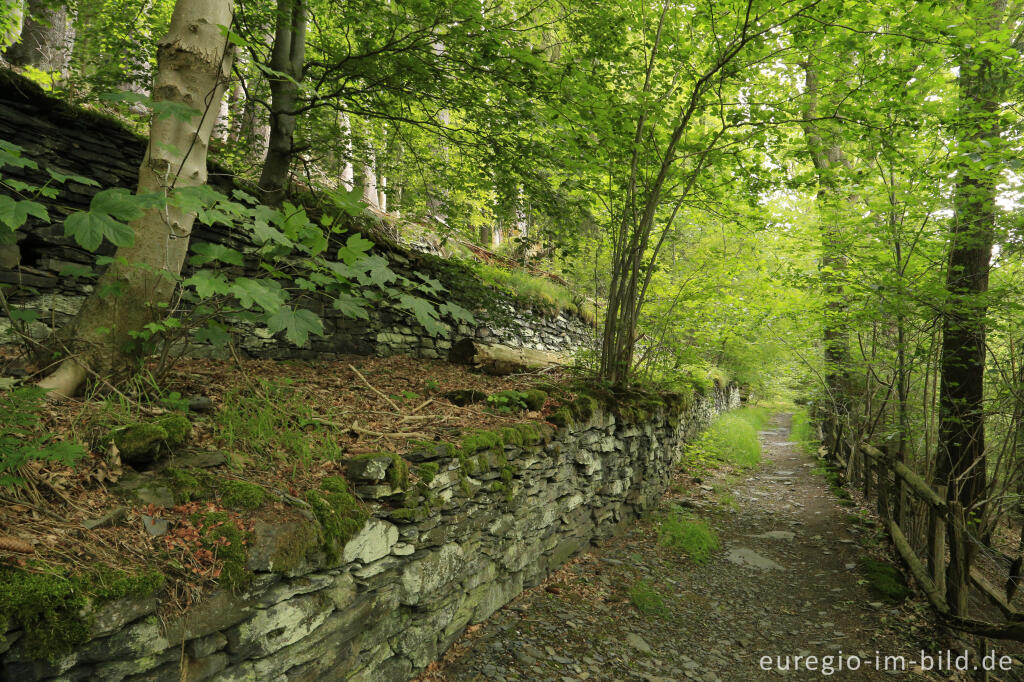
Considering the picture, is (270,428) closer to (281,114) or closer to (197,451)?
(197,451)

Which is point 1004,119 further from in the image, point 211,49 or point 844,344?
point 211,49

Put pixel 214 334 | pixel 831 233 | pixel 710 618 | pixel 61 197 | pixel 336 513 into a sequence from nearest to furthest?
1. pixel 336 513
2. pixel 214 334
3. pixel 61 197
4. pixel 710 618
5. pixel 831 233

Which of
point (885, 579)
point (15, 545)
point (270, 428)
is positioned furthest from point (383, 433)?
point (885, 579)

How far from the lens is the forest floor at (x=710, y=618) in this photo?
11.2 ft

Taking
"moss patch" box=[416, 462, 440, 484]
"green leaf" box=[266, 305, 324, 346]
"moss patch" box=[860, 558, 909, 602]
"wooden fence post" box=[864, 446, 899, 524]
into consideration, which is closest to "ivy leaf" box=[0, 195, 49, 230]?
"green leaf" box=[266, 305, 324, 346]

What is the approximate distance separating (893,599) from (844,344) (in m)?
3.45

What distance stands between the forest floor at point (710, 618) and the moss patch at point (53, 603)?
203 centimetres

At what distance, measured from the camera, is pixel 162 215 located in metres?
2.65

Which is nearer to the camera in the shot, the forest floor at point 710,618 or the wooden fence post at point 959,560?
the forest floor at point 710,618

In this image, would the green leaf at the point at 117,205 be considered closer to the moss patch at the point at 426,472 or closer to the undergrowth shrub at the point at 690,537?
the moss patch at the point at 426,472

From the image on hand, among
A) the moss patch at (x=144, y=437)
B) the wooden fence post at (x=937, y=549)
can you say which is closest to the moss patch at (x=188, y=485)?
the moss patch at (x=144, y=437)

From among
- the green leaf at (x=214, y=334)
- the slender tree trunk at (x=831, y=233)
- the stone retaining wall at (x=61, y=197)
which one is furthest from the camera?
the slender tree trunk at (x=831, y=233)

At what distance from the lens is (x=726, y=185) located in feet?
19.6

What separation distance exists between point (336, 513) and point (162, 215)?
193cm
